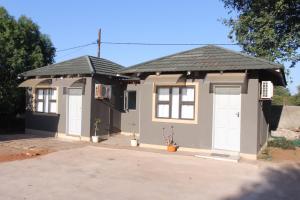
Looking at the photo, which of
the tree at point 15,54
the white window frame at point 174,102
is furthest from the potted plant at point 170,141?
the tree at point 15,54

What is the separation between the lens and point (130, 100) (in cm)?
1717

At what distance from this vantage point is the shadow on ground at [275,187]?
24.2ft

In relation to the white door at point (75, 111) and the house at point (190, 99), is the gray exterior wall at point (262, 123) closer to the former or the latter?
the house at point (190, 99)

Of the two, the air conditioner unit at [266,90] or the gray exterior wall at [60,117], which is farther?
the gray exterior wall at [60,117]

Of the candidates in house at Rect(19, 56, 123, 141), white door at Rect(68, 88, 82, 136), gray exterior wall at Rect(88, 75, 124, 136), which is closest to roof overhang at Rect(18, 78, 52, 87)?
house at Rect(19, 56, 123, 141)

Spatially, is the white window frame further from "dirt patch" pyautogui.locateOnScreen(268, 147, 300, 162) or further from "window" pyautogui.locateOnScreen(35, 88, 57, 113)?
"window" pyautogui.locateOnScreen(35, 88, 57, 113)

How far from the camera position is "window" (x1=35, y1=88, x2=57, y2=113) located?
16.7m

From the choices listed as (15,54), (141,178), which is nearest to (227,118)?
(141,178)

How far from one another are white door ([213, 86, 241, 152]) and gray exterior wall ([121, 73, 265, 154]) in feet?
0.56

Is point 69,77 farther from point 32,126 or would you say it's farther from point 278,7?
point 278,7

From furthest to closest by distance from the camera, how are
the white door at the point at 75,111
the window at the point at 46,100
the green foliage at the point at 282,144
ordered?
1. the window at the point at 46,100
2. the white door at the point at 75,111
3. the green foliage at the point at 282,144

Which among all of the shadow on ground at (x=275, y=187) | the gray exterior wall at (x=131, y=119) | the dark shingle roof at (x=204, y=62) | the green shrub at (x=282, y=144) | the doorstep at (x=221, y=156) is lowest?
the shadow on ground at (x=275, y=187)

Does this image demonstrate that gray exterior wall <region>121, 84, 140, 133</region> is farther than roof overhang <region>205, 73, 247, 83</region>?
Yes

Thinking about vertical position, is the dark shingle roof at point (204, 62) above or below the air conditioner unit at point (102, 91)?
above
